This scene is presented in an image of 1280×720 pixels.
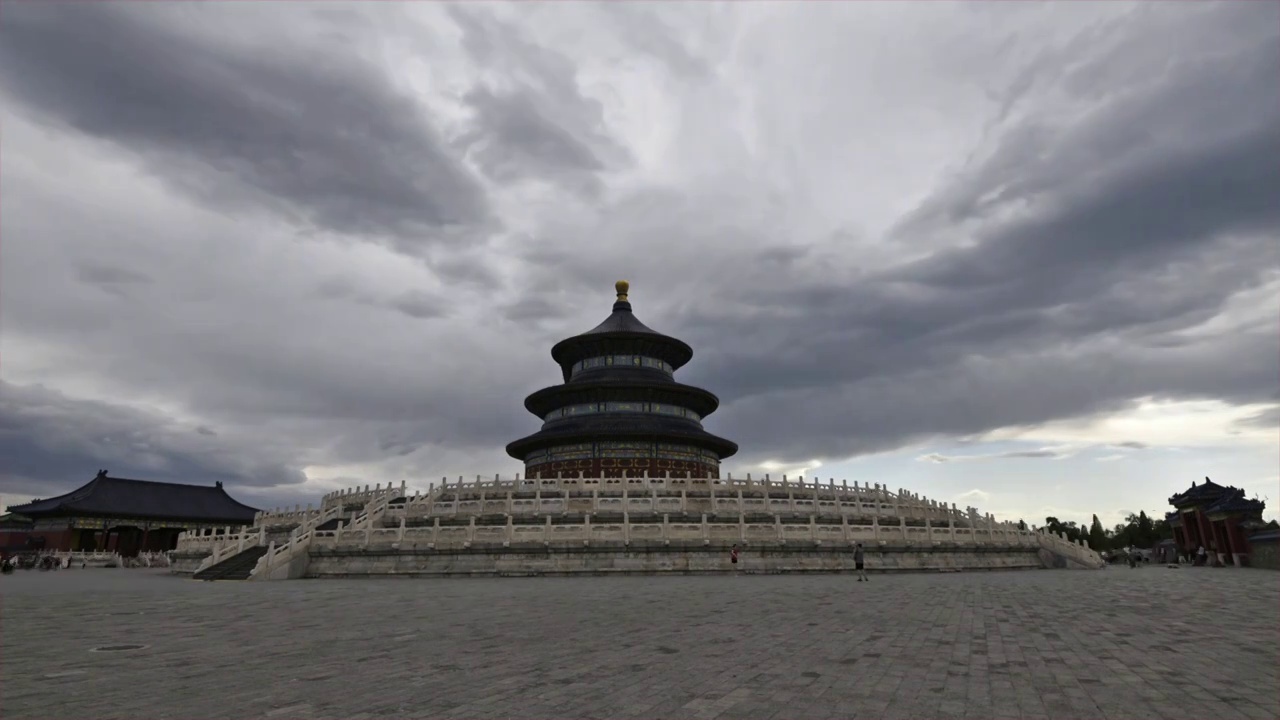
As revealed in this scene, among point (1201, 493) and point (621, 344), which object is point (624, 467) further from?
point (1201, 493)

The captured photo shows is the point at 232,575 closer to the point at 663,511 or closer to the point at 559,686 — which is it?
the point at 663,511

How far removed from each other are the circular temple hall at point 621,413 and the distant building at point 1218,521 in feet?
90.2

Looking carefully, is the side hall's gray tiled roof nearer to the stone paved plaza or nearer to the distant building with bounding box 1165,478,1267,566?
the stone paved plaza

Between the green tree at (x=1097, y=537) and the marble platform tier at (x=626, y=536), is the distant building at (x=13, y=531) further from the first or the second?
the green tree at (x=1097, y=537)

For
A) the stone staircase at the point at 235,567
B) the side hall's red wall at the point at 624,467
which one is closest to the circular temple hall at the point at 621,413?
the side hall's red wall at the point at 624,467

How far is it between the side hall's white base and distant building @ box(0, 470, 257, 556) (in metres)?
39.7

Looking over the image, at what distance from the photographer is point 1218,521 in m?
34.1

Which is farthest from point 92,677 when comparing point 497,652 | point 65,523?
point 65,523

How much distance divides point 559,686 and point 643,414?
42.9 m

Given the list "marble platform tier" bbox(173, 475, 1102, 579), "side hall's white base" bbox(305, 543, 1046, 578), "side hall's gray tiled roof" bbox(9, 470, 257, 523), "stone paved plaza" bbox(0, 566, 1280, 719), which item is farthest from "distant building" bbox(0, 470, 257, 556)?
"stone paved plaza" bbox(0, 566, 1280, 719)

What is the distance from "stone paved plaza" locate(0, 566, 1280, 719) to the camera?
20.7 ft

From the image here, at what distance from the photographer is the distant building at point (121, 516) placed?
192 ft

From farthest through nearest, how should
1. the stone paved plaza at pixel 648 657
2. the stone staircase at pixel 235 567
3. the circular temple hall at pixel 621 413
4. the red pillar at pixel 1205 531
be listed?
the circular temple hall at pixel 621 413, the red pillar at pixel 1205 531, the stone staircase at pixel 235 567, the stone paved plaza at pixel 648 657

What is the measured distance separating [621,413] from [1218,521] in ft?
113
